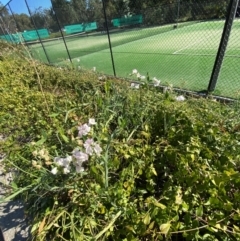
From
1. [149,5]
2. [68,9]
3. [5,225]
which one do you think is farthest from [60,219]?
[68,9]

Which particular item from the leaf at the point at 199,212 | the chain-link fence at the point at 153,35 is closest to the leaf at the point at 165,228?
the leaf at the point at 199,212

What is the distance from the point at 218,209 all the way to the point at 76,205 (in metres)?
0.74

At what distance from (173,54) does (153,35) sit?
77.0 inches

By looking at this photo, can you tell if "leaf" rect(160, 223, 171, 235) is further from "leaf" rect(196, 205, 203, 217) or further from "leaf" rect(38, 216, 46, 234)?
"leaf" rect(38, 216, 46, 234)

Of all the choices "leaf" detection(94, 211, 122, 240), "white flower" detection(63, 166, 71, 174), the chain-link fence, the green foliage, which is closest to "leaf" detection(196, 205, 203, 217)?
the green foliage

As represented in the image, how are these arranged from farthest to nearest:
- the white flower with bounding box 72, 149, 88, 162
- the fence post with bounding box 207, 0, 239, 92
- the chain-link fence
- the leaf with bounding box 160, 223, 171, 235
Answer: the chain-link fence < the fence post with bounding box 207, 0, 239, 92 < the white flower with bounding box 72, 149, 88, 162 < the leaf with bounding box 160, 223, 171, 235

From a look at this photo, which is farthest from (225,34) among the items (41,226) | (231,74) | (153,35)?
(153,35)

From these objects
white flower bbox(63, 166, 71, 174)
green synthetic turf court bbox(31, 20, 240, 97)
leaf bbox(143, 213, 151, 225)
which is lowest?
green synthetic turf court bbox(31, 20, 240, 97)

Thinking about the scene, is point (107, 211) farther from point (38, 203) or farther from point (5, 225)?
point (5, 225)

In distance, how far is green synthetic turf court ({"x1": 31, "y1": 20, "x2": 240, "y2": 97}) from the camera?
490 centimetres

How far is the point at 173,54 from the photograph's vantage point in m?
7.65

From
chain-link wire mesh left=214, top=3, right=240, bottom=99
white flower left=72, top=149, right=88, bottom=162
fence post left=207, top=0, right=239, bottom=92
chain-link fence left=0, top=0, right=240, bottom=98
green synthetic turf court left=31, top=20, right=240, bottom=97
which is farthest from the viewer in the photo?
green synthetic turf court left=31, top=20, right=240, bottom=97

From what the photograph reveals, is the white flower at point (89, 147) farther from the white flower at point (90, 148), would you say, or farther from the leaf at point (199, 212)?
the leaf at point (199, 212)

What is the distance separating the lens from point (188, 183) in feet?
3.59
